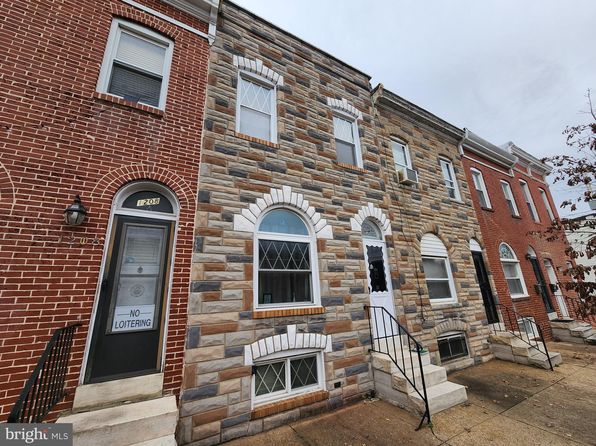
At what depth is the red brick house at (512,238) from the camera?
357 inches

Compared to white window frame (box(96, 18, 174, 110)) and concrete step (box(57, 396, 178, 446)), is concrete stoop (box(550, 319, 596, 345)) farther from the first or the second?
white window frame (box(96, 18, 174, 110))

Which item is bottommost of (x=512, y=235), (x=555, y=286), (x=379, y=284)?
(x=555, y=286)

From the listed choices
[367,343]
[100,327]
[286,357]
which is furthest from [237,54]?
[367,343]

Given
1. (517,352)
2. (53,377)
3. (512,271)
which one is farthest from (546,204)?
(53,377)

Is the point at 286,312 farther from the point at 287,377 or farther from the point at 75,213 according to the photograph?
the point at 75,213

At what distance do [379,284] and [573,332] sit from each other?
8.96 meters

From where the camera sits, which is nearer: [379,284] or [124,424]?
[124,424]

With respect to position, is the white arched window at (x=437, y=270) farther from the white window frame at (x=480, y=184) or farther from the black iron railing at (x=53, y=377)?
the black iron railing at (x=53, y=377)

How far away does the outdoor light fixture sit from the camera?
333 cm

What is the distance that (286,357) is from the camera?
4.43 m

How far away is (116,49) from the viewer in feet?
14.8

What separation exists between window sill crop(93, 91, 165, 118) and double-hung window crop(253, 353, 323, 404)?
4.61 m

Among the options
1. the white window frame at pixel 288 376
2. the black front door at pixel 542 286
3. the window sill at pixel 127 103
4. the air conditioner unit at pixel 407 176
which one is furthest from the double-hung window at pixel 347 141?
the black front door at pixel 542 286

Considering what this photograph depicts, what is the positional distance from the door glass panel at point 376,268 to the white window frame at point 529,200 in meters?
11.4
